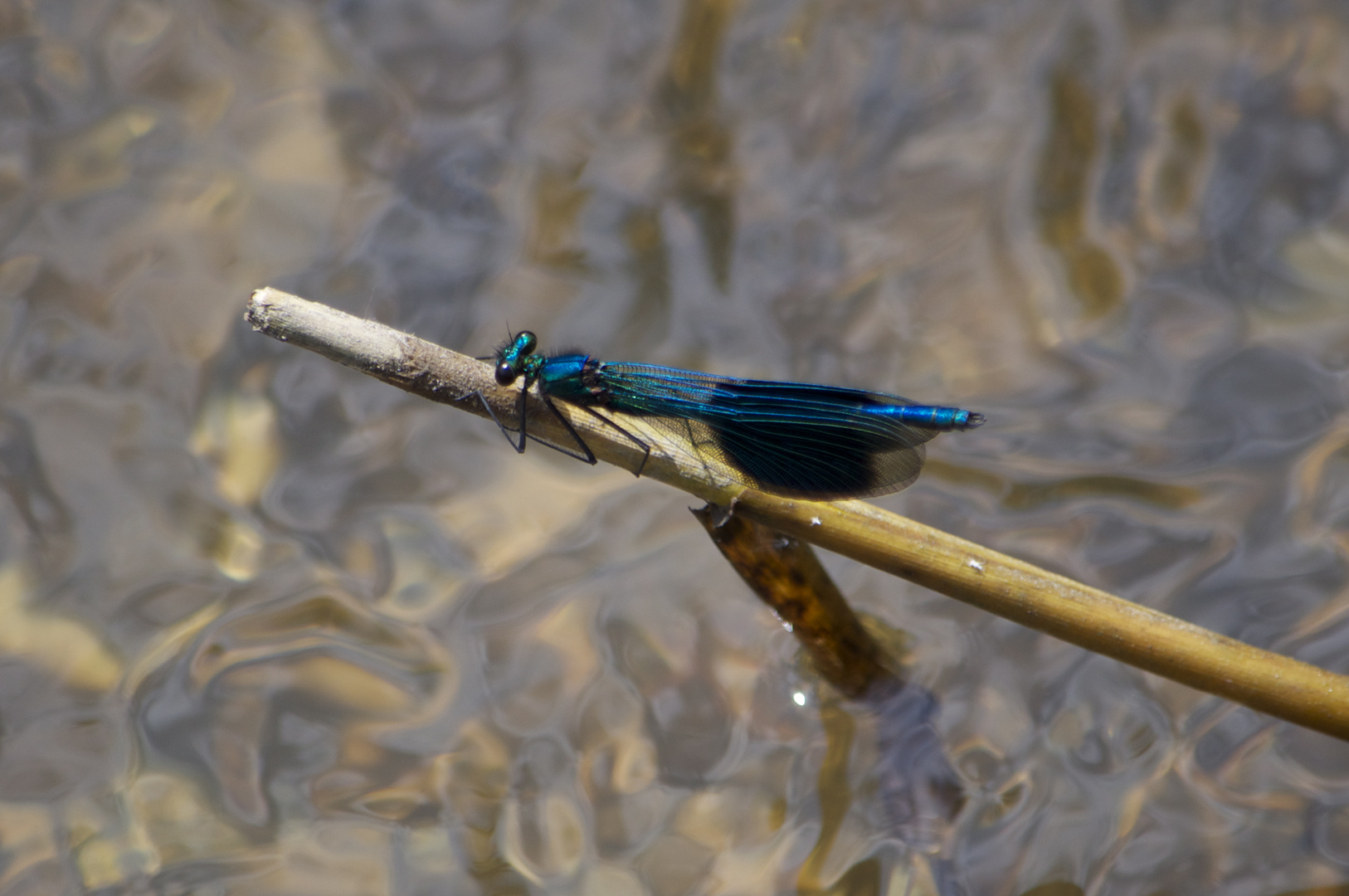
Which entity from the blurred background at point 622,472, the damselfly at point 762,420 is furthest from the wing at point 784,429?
the blurred background at point 622,472

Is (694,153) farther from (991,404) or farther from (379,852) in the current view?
(379,852)

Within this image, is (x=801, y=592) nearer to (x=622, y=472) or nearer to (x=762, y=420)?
(x=762, y=420)

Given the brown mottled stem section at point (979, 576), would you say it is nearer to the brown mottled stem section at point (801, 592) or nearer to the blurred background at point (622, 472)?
the brown mottled stem section at point (801, 592)

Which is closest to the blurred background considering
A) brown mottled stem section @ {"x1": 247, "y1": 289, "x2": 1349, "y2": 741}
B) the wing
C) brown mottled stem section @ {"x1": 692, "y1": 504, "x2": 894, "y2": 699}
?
brown mottled stem section @ {"x1": 692, "y1": 504, "x2": 894, "y2": 699}

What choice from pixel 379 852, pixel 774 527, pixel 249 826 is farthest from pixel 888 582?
pixel 249 826

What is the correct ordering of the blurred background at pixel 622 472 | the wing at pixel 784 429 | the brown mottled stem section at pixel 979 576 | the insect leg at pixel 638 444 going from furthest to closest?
the blurred background at pixel 622 472, the wing at pixel 784 429, the insect leg at pixel 638 444, the brown mottled stem section at pixel 979 576

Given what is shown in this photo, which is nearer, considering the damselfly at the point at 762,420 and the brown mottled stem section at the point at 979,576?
the brown mottled stem section at the point at 979,576
